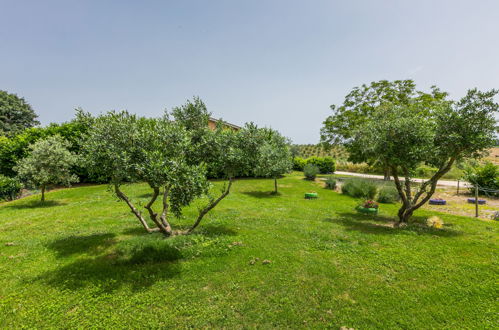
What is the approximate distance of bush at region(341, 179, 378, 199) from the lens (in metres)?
19.2

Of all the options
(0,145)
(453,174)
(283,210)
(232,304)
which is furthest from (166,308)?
(453,174)

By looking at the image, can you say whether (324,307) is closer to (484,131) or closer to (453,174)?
(484,131)

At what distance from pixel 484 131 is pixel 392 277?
8914 mm

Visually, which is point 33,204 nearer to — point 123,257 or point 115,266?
point 123,257

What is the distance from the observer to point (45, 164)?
14.9m

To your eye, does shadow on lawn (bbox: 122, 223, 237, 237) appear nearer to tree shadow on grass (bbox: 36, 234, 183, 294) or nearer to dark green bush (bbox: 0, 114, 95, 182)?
tree shadow on grass (bbox: 36, 234, 183, 294)

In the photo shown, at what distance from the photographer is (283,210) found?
14992 millimetres

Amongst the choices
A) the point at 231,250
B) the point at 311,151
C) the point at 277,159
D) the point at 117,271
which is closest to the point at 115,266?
the point at 117,271

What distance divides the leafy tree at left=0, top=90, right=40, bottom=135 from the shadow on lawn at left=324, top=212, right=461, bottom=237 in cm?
6759

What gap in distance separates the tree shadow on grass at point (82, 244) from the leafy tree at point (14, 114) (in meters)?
58.6

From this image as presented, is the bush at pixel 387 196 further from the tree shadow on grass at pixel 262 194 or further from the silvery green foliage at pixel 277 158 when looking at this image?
the tree shadow on grass at pixel 262 194

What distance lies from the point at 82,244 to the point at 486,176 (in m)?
33.1

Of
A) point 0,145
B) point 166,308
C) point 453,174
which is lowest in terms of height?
point 166,308

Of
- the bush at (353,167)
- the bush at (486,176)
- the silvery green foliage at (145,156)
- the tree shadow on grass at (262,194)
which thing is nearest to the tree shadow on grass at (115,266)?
the silvery green foliage at (145,156)
